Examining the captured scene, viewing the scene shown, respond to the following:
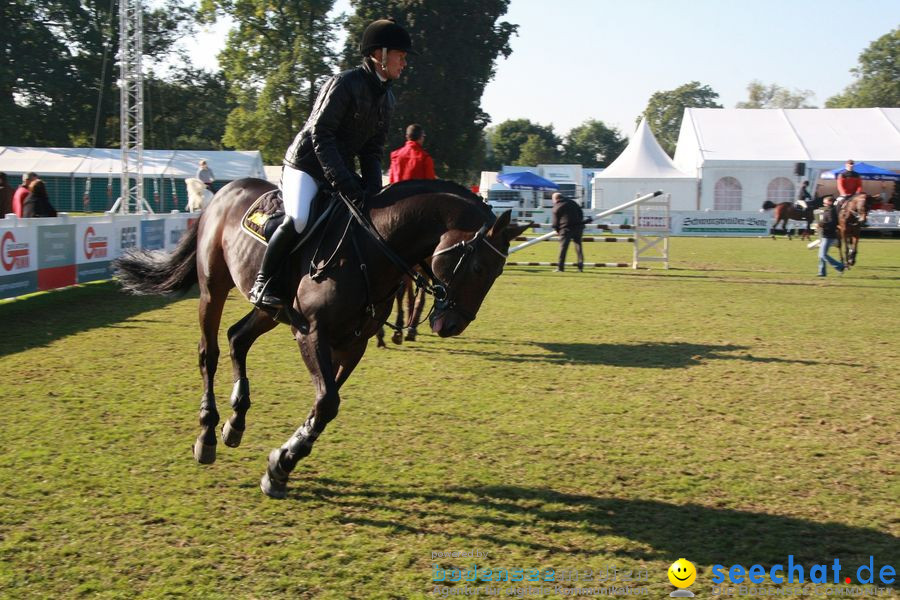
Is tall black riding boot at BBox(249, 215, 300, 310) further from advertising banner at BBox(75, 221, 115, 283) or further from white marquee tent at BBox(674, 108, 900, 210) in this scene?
white marquee tent at BBox(674, 108, 900, 210)

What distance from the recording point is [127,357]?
9.70m

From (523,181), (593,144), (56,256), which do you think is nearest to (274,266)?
(56,256)

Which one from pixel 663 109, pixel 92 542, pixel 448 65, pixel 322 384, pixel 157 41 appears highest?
pixel 663 109

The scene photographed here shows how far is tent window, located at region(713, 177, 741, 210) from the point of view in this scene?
4603 cm

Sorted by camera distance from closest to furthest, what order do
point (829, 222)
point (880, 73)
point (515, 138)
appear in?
point (829, 222) → point (880, 73) → point (515, 138)

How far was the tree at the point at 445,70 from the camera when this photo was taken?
49.4m

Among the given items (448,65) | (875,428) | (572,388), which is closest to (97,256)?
(572,388)

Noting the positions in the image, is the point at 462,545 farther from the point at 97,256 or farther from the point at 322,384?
the point at 97,256

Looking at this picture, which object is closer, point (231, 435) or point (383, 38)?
point (383, 38)

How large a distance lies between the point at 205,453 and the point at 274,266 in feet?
4.56

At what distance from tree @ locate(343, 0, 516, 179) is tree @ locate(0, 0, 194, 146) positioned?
23.9m

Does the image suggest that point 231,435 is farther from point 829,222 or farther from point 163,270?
point 829,222

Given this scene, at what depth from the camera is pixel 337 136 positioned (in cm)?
555

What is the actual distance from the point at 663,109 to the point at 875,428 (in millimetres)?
162597
